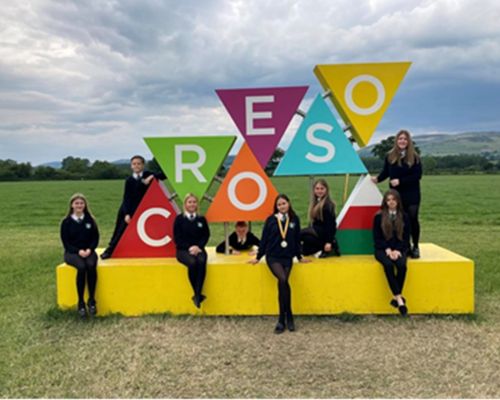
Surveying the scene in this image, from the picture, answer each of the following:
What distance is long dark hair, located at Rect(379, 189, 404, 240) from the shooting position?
15.4 ft

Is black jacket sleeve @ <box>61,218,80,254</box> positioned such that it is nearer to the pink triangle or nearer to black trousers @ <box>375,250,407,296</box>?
the pink triangle

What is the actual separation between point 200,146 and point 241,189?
68 cm

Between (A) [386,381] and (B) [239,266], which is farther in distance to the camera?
(B) [239,266]

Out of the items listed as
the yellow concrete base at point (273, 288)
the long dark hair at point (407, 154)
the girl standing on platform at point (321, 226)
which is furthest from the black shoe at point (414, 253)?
the long dark hair at point (407, 154)

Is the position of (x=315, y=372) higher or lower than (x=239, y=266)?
lower

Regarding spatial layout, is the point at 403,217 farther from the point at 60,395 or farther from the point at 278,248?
the point at 60,395

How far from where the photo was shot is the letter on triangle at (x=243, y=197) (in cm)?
514

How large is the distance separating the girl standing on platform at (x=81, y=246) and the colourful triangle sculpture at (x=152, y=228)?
1.47 ft

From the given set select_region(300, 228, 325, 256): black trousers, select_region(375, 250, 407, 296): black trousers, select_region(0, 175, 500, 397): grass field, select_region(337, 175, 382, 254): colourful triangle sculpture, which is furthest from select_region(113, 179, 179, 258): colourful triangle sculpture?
select_region(375, 250, 407, 296): black trousers

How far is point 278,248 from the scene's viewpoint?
4.60m

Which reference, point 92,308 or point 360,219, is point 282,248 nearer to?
point 360,219

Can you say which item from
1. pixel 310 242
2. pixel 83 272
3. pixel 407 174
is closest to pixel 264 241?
pixel 310 242

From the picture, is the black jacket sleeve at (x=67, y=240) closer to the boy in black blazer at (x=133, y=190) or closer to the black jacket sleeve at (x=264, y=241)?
the boy in black blazer at (x=133, y=190)

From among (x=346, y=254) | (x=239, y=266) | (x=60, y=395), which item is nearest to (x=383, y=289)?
(x=346, y=254)
